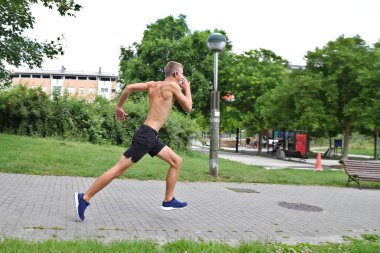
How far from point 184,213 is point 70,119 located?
49.5ft

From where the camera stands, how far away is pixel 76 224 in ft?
16.1

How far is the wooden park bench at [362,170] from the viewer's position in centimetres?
1151

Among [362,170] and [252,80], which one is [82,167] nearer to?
[362,170]

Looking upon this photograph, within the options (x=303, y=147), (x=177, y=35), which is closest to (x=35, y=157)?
(x=303, y=147)

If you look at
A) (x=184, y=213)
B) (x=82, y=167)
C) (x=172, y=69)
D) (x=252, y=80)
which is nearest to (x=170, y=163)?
(x=184, y=213)

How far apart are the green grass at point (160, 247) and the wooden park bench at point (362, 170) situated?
7.34 metres

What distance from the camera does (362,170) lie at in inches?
461

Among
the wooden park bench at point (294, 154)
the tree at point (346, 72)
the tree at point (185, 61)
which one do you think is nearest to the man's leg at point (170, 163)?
the tree at point (346, 72)

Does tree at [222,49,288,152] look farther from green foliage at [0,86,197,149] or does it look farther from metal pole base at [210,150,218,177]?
metal pole base at [210,150,218,177]

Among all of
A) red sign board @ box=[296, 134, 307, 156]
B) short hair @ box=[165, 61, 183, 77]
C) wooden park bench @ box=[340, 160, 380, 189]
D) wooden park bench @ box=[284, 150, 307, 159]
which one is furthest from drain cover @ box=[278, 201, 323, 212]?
red sign board @ box=[296, 134, 307, 156]

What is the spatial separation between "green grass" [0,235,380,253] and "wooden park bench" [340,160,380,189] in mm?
7343

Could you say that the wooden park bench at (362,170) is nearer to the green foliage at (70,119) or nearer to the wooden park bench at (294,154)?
the green foliage at (70,119)

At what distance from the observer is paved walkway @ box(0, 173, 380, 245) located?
15.6ft

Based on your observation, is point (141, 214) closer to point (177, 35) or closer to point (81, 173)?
point (81, 173)
